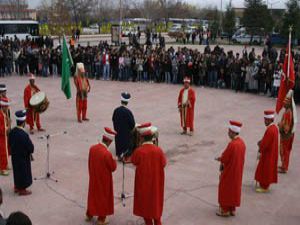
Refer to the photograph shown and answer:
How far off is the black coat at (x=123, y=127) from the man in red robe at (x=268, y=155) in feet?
10.5

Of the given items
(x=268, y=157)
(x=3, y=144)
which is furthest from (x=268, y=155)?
(x=3, y=144)

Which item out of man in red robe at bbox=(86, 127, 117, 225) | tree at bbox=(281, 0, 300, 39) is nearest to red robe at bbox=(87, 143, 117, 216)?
man in red robe at bbox=(86, 127, 117, 225)

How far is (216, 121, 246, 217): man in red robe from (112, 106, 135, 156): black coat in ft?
10.9

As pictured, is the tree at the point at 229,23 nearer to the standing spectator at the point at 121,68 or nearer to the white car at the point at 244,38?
the white car at the point at 244,38

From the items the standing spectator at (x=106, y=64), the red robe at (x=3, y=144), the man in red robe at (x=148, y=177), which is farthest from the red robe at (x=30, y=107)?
the standing spectator at (x=106, y=64)

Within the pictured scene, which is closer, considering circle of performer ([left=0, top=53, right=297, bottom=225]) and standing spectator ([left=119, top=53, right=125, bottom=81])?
circle of performer ([left=0, top=53, right=297, bottom=225])

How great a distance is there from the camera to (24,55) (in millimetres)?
25062

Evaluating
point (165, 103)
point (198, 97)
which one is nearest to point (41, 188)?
point (165, 103)

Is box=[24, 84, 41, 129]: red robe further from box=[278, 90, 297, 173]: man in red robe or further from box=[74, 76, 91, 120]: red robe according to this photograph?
box=[278, 90, 297, 173]: man in red robe

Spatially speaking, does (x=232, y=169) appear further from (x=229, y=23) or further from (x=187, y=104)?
(x=229, y=23)

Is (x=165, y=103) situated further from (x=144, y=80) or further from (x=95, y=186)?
(x=95, y=186)

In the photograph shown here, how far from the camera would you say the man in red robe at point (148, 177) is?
7.23 m

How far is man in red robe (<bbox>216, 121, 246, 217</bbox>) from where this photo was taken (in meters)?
7.79

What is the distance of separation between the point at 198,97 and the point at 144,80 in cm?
510
